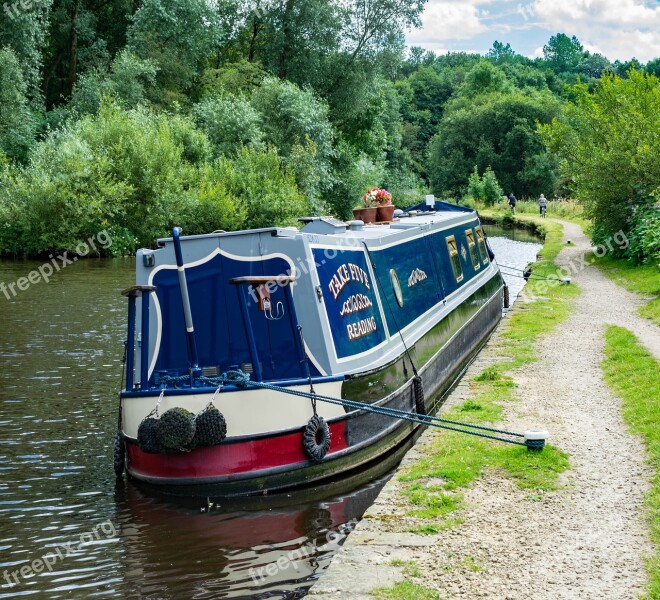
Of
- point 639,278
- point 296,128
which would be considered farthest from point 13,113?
point 639,278

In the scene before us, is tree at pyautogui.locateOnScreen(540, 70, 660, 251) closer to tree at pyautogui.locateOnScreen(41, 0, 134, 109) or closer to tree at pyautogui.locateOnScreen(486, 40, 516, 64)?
tree at pyautogui.locateOnScreen(41, 0, 134, 109)

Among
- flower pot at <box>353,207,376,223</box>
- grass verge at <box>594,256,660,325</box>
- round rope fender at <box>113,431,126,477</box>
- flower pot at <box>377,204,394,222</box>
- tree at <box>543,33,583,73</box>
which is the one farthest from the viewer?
tree at <box>543,33,583,73</box>

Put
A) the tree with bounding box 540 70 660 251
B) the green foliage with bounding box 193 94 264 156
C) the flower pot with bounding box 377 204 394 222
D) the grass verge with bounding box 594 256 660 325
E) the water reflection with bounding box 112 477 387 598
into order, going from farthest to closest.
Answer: the green foliage with bounding box 193 94 264 156
the tree with bounding box 540 70 660 251
the grass verge with bounding box 594 256 660 325
the flower pot with bounding box 377 204 394 222
the water reflection with bounding box 112 477 387 598

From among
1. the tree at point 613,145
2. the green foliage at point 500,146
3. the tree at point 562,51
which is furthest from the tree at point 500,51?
the tree at point 613,145

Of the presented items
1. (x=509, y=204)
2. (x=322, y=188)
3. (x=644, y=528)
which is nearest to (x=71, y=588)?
(x=644, y=528)

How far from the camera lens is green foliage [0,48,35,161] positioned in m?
30.2

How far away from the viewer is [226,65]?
40.7m

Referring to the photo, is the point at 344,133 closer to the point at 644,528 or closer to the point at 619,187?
the point at 619,187

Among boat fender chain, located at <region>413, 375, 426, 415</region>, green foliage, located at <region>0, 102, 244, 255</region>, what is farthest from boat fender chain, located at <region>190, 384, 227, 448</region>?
green foliage, located at <region>0, 102, 244, 255</region>

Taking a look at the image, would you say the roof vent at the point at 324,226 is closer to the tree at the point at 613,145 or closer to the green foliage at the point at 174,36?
the tree at the point at 613,145

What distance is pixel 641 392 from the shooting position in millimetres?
8734

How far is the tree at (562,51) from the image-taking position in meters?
158

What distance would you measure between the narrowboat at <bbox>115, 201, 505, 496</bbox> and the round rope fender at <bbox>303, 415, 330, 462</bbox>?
0.5 inches

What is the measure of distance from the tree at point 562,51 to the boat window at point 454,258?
155460 mm
